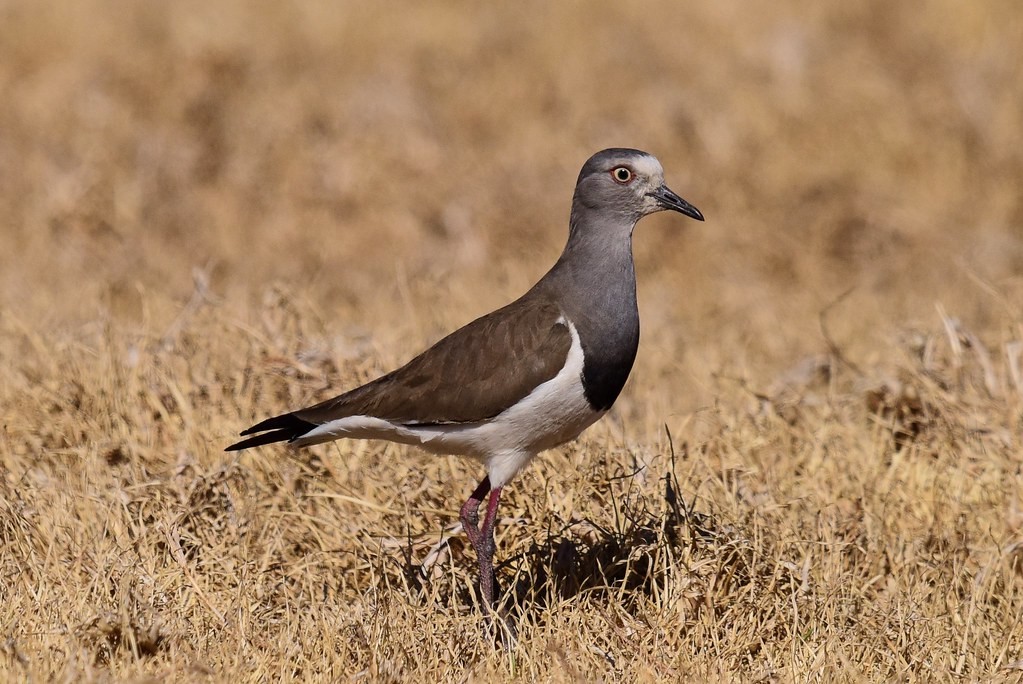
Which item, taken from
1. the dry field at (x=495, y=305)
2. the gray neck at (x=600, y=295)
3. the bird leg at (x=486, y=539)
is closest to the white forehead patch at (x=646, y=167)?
the gray neck at (x=600, y=295)

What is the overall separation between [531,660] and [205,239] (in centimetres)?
576

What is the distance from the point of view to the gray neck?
4605mm

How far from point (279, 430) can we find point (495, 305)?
126 inches

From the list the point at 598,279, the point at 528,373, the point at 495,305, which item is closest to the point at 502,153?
the point at 495,305

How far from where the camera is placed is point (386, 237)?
9.54 m

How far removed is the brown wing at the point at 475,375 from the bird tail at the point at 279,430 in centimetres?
4

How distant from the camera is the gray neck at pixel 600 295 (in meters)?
4.61

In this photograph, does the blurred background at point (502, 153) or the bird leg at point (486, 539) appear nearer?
the bird leg at point (486, 539)

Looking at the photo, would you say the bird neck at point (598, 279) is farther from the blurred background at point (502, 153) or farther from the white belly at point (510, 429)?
the blurred background at point (502, 153)

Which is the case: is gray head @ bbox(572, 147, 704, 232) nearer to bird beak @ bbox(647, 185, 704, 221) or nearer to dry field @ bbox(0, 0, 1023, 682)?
bird beak @ bbox(647, 185, 704, 221)

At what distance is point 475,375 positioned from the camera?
4730 mm

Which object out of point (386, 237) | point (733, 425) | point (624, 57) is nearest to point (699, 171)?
point (624, 57)

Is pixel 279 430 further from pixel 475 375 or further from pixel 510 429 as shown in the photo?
pixel 510 429

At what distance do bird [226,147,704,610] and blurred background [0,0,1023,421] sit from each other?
267 centimetres
